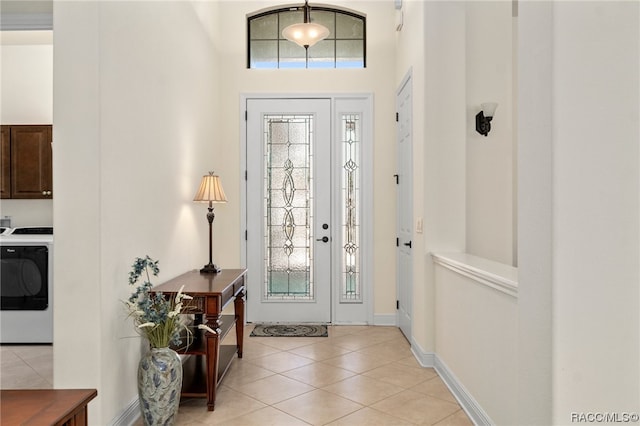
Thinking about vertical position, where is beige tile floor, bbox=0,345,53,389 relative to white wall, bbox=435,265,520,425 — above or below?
below

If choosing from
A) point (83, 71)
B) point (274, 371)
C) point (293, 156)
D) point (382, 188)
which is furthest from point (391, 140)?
point (83, 71)

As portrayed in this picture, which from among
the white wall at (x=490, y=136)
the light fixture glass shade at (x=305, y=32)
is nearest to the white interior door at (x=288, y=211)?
the light fixture glass shade at (x=305, y=32)

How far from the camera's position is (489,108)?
3484 millimetres

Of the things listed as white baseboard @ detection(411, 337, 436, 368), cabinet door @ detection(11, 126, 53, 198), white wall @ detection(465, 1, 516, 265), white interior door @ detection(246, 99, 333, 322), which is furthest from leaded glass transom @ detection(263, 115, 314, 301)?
cabinet door @ detection(11, 126, 53, 198)

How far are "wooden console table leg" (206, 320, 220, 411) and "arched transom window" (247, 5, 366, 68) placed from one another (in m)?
3.37

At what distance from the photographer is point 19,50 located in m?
4.73

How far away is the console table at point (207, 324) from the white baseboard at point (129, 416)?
28cm

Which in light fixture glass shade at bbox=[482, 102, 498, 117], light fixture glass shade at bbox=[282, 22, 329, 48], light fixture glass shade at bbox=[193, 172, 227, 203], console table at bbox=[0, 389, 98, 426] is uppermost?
light fixture glass shade at bbox=[282, 22, 329, 48]

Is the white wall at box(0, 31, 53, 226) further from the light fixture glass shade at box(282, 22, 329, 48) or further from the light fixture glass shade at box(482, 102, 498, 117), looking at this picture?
the light fixture glass shade at box(482, 102, 498, 117)

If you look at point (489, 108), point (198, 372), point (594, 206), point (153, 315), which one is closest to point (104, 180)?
point (153, 315)

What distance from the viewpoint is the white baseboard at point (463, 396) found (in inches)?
96.6

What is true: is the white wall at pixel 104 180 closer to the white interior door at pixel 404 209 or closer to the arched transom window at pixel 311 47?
the arched transom window at pixel 311 47

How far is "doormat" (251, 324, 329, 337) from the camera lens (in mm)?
4516

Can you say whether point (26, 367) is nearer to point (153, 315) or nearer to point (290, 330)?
point (153, 315)
